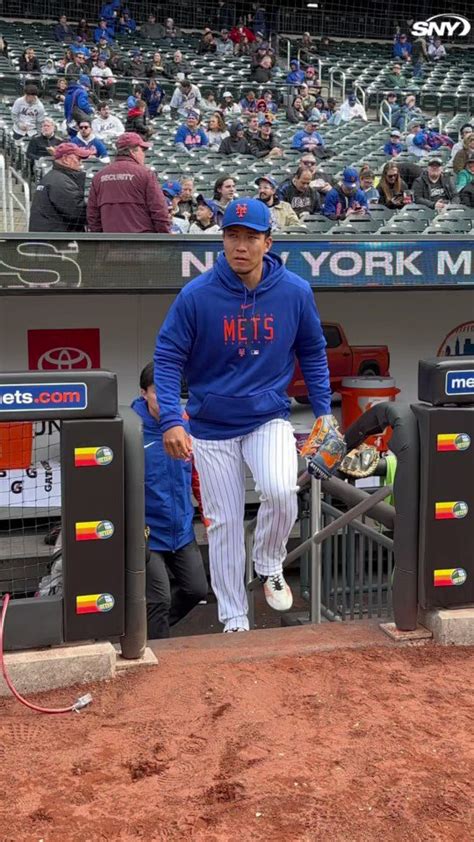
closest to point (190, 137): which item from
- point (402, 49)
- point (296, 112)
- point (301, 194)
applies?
point (296, 112)

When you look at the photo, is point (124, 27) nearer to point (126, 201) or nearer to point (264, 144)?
point (264, 144)

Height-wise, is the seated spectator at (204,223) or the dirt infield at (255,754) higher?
the seated spectator at (204,223)

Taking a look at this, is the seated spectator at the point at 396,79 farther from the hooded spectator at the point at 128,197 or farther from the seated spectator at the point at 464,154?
Answer: the hooded spectator at the point at 128,197

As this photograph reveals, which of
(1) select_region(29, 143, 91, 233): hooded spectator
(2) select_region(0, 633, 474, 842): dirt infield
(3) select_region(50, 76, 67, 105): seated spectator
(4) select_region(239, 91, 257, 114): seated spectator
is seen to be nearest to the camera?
(2) select_region(0, 633, 474, 842): dirt infield

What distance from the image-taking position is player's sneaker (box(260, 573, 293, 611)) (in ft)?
12.8

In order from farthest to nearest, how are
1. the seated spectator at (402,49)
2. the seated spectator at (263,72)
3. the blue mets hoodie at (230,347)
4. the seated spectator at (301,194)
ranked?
the seated spectator at (402,49) → the seated spectator at (263,72) → the seated spectator at (301,194) → the blue mets hoodie at (230,347)

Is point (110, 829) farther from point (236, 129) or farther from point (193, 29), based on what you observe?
point (193, 29)

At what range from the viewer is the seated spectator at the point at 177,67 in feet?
60.8

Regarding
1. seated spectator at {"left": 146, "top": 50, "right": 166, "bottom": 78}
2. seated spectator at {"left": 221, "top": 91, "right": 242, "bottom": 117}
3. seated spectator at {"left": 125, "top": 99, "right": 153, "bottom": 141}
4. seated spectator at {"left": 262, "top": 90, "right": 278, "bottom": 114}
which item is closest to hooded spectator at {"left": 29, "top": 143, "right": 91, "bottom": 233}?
seated spectator at {"left": 125, "top": 99, "right": 153, "bottom": 141}

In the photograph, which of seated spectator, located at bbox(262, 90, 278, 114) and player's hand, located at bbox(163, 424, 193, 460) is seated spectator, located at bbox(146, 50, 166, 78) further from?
player's hand, located at bbox(163, 424, 193, 460)

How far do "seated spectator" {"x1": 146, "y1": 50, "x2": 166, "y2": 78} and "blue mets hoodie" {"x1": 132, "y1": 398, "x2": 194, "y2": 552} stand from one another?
1463cm

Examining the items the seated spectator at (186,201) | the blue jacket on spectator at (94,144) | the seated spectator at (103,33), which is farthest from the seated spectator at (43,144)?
the seated spectator at (103,33)

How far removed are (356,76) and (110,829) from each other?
20.7 meters

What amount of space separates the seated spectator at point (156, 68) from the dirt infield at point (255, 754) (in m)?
16.3
